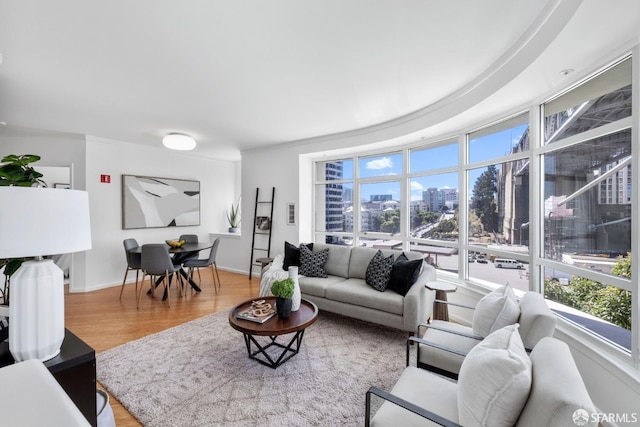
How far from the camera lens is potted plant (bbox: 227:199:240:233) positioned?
6500 mm

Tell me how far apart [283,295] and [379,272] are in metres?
1.38

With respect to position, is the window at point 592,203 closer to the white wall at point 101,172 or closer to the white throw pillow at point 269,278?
the white throw pillow at point 269,278

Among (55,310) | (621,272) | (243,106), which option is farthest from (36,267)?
(621,272)

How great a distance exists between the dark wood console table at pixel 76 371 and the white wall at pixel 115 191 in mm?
3940

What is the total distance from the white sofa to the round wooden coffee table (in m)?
0.59

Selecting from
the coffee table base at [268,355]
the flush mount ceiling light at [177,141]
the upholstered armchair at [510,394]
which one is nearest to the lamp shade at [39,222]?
the upholstered armchair at [510,394]

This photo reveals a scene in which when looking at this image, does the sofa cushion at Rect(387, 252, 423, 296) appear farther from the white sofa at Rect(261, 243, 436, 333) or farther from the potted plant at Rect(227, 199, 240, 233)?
the potted plant at Rect(227, 199, 240, 233)

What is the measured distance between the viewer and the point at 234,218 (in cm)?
663

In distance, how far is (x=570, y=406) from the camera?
87 cm

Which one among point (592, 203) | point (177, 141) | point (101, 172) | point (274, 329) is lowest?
point (274, 329)

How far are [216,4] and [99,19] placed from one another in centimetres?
81

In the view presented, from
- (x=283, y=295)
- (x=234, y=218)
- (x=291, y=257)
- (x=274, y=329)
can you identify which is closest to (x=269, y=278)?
(x=291, y=257)

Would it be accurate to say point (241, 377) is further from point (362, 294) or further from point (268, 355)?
point (362, 294)

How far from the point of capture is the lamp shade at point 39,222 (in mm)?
1128
